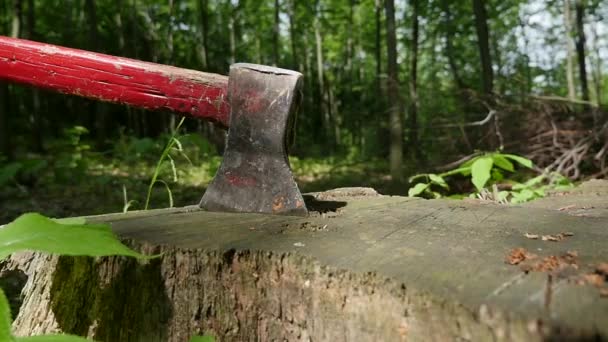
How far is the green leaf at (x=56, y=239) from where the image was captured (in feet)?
3.13

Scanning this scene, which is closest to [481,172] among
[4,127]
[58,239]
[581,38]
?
[58,239]

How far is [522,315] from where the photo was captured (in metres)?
0.74

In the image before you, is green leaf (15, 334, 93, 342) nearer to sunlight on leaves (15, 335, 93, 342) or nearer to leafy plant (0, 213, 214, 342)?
sunlight on leaves (15, 335, 93, 342)

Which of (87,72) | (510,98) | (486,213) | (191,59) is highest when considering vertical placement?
(191,59)

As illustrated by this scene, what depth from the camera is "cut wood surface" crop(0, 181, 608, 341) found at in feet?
2.69

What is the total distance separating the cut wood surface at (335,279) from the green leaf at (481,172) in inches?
26.1

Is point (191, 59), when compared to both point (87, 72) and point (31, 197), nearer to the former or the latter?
point (31, 197)

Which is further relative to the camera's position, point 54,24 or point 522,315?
point 54,24

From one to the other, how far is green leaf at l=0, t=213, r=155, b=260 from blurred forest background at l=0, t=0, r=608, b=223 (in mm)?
1518

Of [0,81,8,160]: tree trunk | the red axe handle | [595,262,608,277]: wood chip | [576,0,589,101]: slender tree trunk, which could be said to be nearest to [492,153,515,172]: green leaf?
the red axe handle

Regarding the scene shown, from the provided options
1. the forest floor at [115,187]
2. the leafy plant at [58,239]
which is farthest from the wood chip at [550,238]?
the forest floor at [115,187]

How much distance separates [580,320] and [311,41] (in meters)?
24.3

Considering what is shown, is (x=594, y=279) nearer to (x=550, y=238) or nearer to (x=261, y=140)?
(x=550, y=238)

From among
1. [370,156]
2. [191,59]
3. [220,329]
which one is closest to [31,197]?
[220,329]
